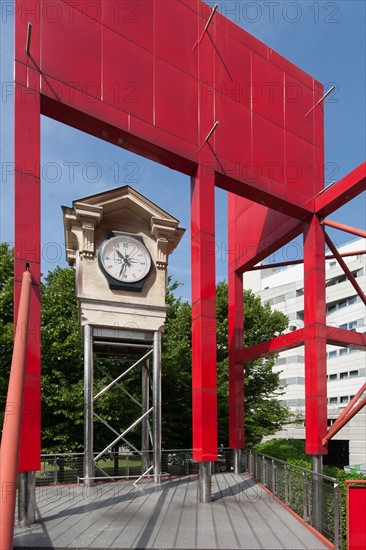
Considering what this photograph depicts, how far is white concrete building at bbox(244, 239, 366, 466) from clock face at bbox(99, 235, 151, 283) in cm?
4615

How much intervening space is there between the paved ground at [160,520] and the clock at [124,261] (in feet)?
19.3

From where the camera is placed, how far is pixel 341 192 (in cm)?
1535

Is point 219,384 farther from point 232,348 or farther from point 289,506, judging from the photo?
point 289,506

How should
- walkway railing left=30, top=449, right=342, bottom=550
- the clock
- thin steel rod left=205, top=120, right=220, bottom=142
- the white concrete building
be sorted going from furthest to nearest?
the white concrete building, the clock, thin steel rod left=205, top=120, right=220, bottom=142, walkway railing left=30, top=449, right=342, bottom=550

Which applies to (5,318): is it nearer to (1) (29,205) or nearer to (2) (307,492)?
(1) (29,205)

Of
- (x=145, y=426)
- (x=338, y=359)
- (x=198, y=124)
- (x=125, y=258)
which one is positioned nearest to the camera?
(x=198, y=124)

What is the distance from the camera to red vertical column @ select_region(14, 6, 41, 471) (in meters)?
9.71

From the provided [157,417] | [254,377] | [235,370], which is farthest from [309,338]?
[254,377]

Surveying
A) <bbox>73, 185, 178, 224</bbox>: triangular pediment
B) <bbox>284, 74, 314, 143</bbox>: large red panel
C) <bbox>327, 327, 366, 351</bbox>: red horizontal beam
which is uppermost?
<bbox>284, 74, 314, 143</bbox>: large red panel

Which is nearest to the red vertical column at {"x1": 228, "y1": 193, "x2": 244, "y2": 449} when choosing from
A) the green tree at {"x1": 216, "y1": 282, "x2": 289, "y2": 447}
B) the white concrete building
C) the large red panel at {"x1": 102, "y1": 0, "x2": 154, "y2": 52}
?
the green tree at {"x1": 216, "y1": 282, "x2": 289, "y2": 447}

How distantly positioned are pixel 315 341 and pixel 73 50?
422 inches

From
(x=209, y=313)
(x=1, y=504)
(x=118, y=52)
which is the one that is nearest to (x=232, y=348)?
(x=209, y=313)

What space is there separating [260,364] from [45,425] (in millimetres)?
12431

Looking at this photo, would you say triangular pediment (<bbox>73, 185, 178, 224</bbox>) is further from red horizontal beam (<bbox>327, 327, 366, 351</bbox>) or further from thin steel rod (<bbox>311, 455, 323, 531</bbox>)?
thin steel rod (<bbox>311, 455, 323, 531</bbox>)
